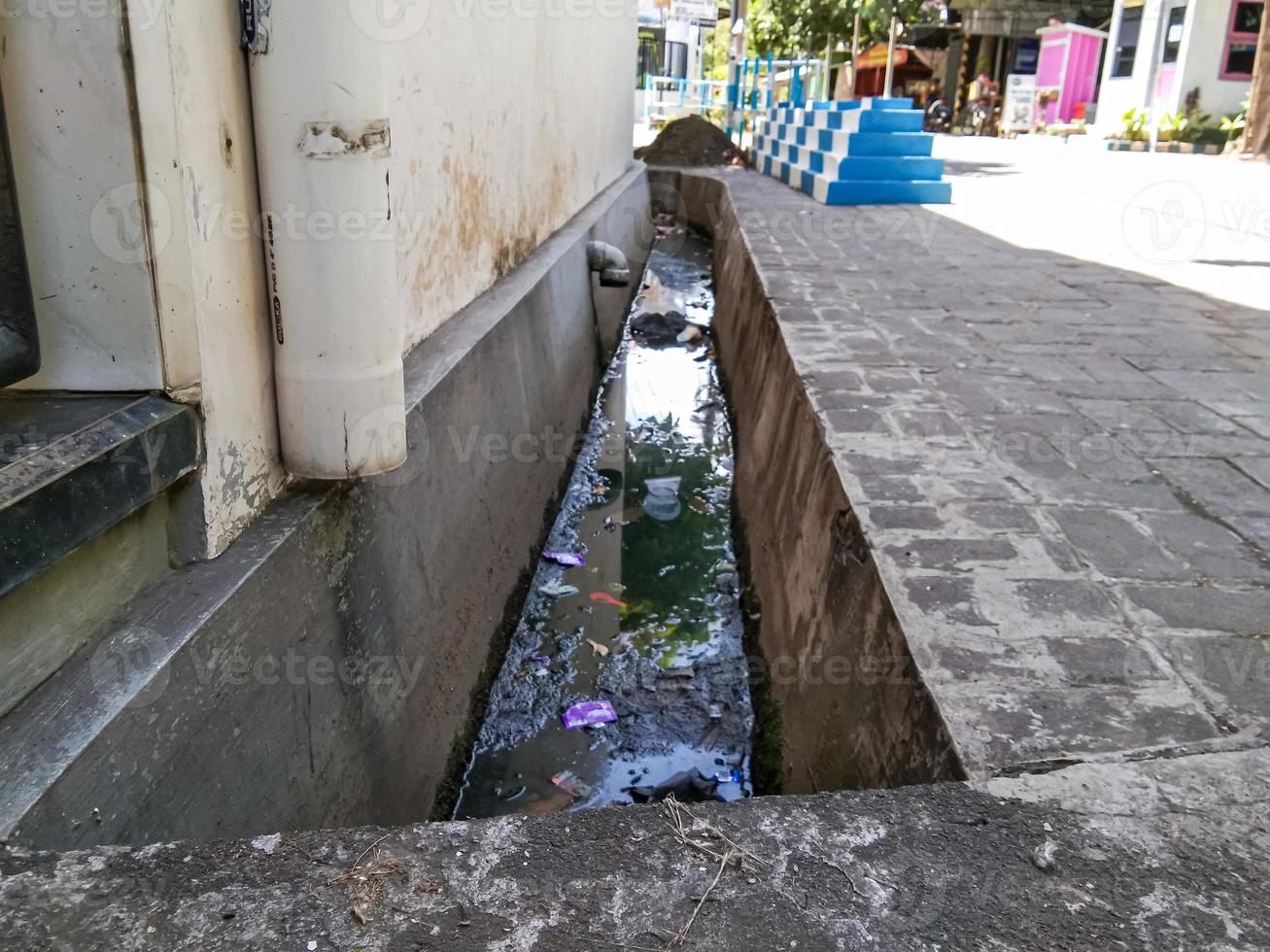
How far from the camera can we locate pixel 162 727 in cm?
165

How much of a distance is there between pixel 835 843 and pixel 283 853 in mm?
789

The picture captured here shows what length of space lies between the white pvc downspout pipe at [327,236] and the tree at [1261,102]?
17654 millimetres

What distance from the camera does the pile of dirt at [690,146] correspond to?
55.5 feet

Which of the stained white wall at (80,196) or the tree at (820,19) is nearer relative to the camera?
the stained white wall at (80,196)

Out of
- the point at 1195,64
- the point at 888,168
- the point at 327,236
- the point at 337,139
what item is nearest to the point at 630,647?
the point at 327,236

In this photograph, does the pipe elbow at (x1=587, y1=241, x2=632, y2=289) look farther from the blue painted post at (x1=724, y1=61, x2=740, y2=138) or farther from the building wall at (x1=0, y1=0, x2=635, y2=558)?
the blue painted post at (x1=724, y1=61, x2=740, y2=138)

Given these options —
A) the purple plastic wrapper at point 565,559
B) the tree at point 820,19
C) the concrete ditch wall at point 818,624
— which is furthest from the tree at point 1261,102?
the purple plastic wrapper at point 565,559

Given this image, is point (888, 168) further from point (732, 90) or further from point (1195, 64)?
point (1195, 64)

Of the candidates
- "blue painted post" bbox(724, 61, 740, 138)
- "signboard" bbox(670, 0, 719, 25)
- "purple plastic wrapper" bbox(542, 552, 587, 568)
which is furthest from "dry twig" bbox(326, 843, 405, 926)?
"signboard" bbox(670, 0, 719, 25)

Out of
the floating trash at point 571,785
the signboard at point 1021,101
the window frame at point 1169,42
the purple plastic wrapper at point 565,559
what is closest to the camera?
the floating trash at point 571,785

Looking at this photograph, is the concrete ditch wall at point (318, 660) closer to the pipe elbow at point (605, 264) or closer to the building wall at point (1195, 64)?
the pipe elbow at point (605, 264)

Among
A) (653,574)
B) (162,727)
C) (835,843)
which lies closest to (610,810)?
(835,843)

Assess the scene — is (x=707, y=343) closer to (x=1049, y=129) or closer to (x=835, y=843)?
(x=835, y=843)

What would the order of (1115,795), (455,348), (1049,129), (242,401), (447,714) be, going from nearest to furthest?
(1115,795)
(242,401)
(447,714)
(455,348)
(1049,129)
